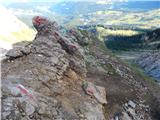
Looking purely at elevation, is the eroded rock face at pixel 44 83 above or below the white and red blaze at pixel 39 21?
below

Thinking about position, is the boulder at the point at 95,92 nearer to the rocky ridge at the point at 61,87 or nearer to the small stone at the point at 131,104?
the rocky ridge at the point at 61,87

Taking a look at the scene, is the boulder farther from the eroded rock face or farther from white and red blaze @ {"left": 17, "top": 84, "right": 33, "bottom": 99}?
white and red blaze @ {"left": 17, "top": 84, "right": 33, "bottom": 99}

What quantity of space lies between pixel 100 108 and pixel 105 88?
31.1ft

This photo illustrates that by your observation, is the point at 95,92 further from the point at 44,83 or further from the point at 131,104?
the point at 44,83

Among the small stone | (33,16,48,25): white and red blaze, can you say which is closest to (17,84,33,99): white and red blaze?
the small stone

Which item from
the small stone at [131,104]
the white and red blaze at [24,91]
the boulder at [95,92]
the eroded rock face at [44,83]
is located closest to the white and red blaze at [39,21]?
the eroded rock face at [44,83]

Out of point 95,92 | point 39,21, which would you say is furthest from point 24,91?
point 39,21

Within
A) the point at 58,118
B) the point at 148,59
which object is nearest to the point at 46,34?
the point at 58,118

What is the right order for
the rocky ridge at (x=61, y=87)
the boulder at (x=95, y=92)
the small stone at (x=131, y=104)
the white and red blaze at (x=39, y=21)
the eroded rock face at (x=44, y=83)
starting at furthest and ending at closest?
1. the white and red blaze at (x=39, y=21)
2. the small stone at (x=131, y=104)
3. the boulder at (x=95, y=92)
4. the rocky ridge at (x=61, y=87)
5. the eroded rock face at (x=44, y=83)

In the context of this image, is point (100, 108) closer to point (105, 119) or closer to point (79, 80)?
point (105, 119)

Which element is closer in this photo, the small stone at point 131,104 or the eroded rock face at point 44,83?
the eroded rock face at point 44,83

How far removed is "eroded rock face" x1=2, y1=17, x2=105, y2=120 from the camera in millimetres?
33219

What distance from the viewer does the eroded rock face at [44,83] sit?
33219 mm

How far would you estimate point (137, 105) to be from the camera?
5075cm
